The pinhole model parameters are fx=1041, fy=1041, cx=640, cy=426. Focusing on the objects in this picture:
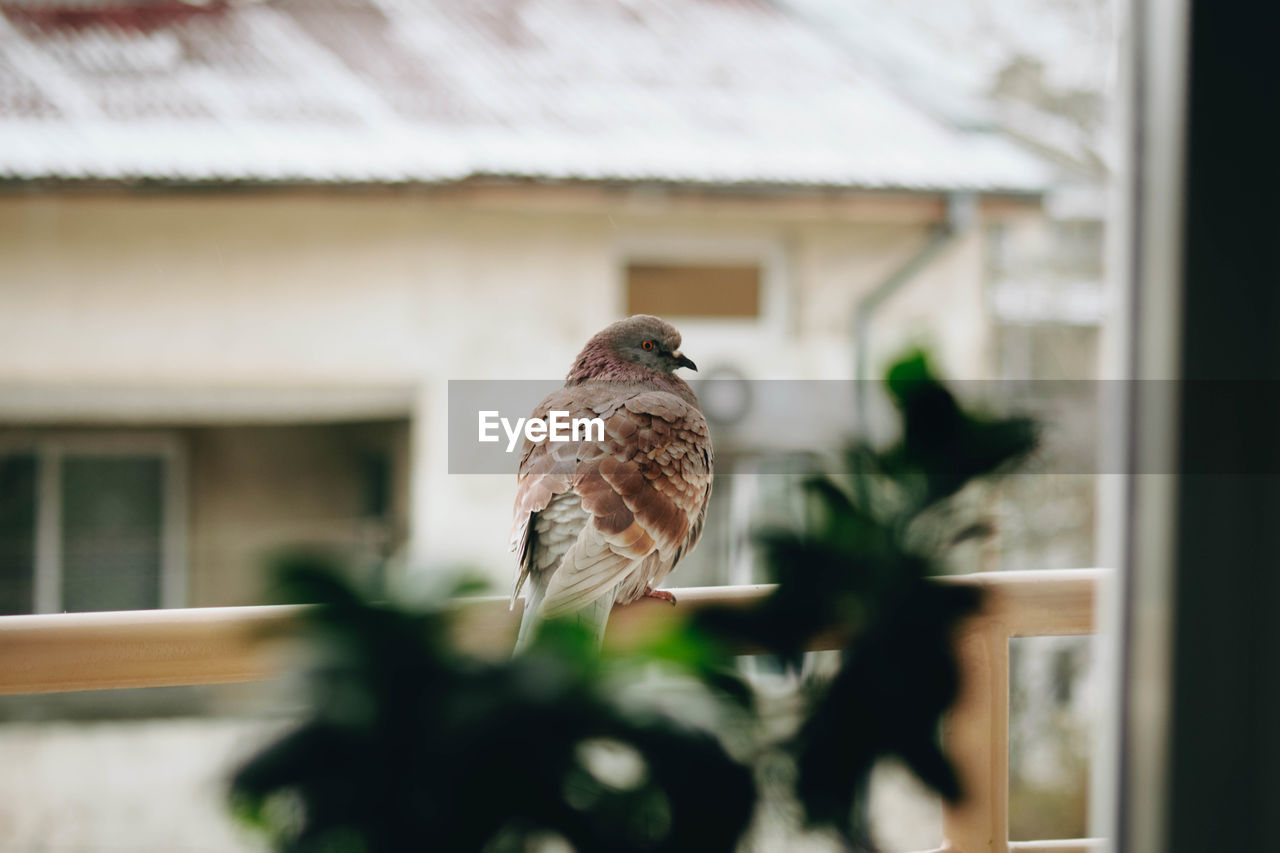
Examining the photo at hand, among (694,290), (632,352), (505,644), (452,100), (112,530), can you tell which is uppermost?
(452,100)

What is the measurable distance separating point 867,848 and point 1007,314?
180cm

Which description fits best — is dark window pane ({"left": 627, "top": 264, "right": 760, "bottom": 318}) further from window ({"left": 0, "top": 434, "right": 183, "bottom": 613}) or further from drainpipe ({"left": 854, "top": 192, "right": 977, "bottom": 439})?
window ({"left": 0, "top": 434, "right": 183, "bottom": 613})

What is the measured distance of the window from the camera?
6.28ft

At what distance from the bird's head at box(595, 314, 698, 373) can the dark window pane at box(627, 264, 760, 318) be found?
2.30ft

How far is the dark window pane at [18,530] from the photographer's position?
191 cm

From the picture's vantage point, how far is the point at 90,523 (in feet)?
6.47

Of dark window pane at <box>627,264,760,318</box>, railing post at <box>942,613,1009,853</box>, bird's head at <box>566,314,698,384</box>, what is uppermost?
dark window pane at <box>627,264,760,318</box>

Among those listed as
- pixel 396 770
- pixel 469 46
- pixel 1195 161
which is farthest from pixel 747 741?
pixel 469 46

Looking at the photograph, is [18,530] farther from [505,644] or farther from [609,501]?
[505,644]

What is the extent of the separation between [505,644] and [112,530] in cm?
171

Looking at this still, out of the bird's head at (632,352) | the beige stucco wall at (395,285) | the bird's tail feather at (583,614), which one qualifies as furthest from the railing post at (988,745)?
the beige stucco wall at (395,285)

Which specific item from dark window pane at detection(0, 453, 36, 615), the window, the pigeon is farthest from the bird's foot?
dark window pane at detection(0, 453, 36, 615)

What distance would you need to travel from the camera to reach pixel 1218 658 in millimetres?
646

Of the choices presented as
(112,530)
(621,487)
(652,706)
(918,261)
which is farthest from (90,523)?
(652,706)
